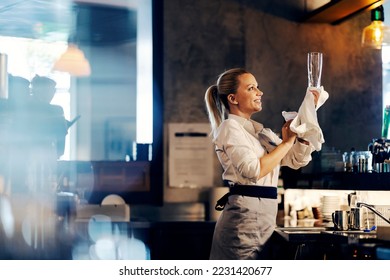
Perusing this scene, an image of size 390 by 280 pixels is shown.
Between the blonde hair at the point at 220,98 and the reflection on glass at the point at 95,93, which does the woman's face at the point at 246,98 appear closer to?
the blonde hair at the point at 220,98

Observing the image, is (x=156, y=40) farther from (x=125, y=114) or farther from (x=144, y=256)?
(x=144, y=256)

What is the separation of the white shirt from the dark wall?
4.79 ft

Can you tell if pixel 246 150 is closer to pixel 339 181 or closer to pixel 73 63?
pixel 339 181

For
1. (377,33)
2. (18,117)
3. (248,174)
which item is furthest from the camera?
(18,117)

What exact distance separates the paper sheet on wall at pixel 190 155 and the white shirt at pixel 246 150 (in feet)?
4.72

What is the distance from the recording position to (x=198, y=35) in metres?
4.31

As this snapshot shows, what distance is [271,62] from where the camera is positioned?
14.3 feet

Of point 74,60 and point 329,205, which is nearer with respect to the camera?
point 329,205

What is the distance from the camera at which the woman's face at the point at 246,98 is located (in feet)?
9.49

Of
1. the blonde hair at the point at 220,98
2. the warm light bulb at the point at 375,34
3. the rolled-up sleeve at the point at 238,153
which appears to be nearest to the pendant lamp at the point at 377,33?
the warm light bulb at the point at 375,34

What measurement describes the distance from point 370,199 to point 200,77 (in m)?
1.28

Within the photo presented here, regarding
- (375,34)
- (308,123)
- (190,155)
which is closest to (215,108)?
(308,123)

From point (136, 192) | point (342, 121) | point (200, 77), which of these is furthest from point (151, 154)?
point (342, 121)

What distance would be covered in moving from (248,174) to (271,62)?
1.78m
